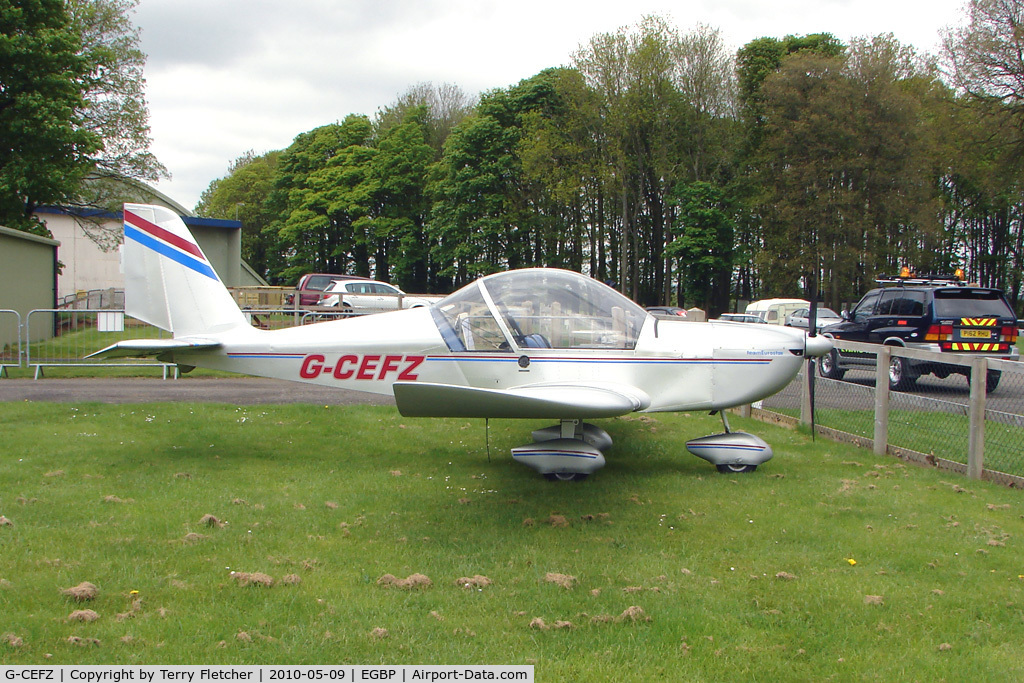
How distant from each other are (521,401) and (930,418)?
513cm

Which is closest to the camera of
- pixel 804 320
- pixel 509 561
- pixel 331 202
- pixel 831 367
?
pixel 509 561

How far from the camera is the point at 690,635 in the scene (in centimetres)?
358

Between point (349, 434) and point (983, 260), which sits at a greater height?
point (983, 260)

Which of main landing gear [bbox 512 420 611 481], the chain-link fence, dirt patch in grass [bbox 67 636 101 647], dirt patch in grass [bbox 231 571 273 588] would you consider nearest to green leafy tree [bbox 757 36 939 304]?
the chain-link fence

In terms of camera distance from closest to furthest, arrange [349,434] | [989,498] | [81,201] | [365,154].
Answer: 1. [989,498]
2. [349,434]
3. [81,201]
4. [365,154]

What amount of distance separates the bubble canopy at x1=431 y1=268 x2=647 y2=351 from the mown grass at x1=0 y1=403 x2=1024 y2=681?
4.22ft

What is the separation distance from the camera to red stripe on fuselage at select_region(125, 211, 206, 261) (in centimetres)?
779

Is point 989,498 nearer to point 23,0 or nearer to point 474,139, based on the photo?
point 23,0

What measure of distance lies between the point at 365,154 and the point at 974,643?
57959mm

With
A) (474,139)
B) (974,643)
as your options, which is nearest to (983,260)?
(474,139)

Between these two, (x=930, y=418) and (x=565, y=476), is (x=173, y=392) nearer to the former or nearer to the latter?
(x=565, y=476)

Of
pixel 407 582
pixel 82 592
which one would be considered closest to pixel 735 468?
pixel 407 582

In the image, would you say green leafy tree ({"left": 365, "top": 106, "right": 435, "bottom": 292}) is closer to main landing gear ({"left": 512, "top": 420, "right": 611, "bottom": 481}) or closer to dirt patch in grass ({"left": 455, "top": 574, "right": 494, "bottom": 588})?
main landing gear ({"left": 512, "top": 420, "right": 611, "bottom": 481})

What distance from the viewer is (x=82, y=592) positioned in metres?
3.86
